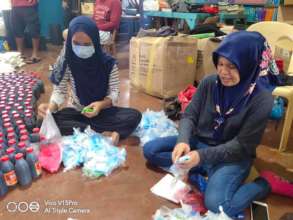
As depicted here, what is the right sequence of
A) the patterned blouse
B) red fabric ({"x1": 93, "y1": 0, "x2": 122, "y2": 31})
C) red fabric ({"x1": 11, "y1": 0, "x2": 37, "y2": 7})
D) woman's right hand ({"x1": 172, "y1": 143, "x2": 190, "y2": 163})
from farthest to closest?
red fabric ({"x1": 11, "y1": 0, "x2": 37, "y2": 7})
red fabric ({"x1": 93, "y1": 0, "x2": 122, "y2": 31})
the patterned blouse
woman's right hand ({"x1": 172, "y1": 143, "x2": 190, "y2": 163})

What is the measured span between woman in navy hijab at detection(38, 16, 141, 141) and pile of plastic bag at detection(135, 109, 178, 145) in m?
0.10

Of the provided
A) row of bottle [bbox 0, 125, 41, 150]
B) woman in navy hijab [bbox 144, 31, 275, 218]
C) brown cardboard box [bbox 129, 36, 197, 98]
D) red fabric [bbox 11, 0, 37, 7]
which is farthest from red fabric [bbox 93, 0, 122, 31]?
woman in navy hijab [bbox 144, 31, 275, 218]

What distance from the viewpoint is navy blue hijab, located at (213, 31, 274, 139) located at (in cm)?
125

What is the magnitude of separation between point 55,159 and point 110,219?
545 millimetres

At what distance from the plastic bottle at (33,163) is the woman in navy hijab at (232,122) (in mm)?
739

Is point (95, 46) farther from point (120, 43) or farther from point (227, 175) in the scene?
point (120, 43)

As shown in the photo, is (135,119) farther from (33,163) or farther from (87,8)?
(87,8)

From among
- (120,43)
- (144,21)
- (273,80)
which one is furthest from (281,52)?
(120,43)

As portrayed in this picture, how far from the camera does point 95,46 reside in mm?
1750

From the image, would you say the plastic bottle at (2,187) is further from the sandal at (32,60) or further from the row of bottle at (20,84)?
the sandal at (32,60)

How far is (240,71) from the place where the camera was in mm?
1297

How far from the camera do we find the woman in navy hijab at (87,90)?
5.85 feet

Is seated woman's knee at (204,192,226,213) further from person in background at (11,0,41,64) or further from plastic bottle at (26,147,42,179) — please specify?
person in background at (11,0,41,64)

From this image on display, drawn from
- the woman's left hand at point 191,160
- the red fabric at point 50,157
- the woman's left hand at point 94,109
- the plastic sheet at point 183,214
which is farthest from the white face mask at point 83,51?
the plastic sheet at point 183,214
